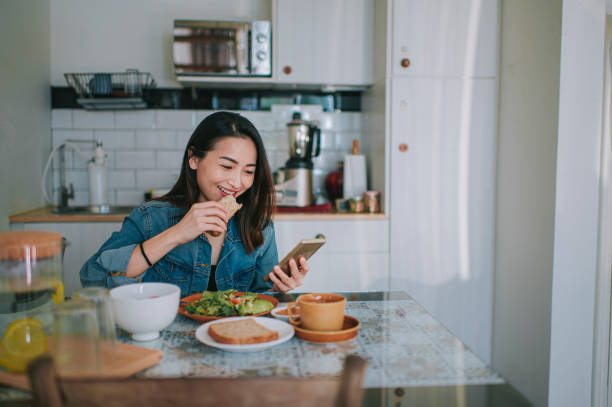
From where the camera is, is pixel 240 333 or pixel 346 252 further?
pixel 346 252

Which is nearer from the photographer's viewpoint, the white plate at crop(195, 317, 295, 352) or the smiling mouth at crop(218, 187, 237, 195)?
the white plate at crop(195, 317, 295, 352)

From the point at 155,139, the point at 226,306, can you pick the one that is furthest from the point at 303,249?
the point at 155,139

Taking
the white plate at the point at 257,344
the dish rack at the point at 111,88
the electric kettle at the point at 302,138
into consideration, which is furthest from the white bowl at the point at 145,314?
the dish rack at the point at 111,88

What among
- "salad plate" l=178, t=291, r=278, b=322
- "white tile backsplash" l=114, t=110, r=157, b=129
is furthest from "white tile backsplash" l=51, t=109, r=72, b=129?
"salad plate" l=178, t=291, r=278, b=322

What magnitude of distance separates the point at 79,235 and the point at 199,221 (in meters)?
1.61

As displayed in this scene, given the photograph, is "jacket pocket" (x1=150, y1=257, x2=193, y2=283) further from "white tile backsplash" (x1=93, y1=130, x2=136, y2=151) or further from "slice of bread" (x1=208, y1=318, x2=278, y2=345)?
"white tile backsplash" (x1=93, y1=130, x2=136, y2=151)

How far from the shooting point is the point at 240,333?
0.97 meters

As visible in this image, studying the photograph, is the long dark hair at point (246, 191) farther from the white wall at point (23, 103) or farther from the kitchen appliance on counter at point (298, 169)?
the white wall at point (23, 103)

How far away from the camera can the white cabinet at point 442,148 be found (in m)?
2.71

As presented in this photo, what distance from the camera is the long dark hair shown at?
163 cm

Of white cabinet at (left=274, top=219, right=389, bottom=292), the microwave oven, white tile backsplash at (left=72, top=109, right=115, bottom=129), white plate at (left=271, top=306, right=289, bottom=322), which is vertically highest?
the microwave oven

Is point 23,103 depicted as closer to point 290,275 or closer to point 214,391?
point 290,275

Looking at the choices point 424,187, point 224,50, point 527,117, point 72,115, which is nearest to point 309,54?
point 224,50

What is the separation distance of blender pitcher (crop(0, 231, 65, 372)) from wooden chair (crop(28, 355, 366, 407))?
0.36 meters
